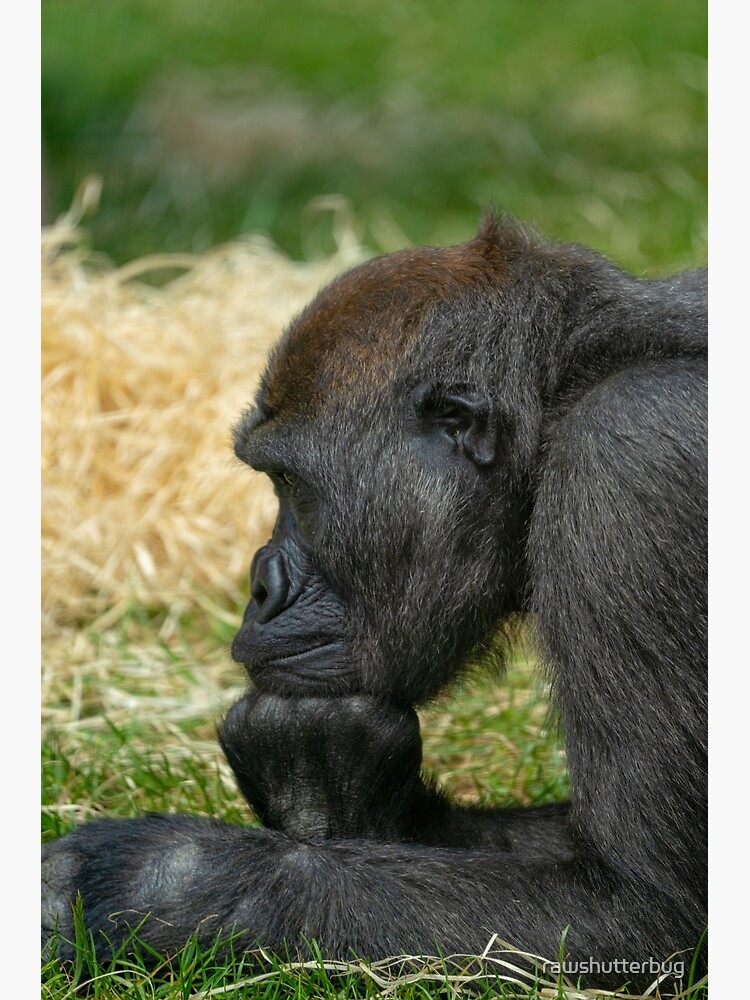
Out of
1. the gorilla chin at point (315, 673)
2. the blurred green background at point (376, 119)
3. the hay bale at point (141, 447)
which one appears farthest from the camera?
the blurred green background at point (376, 119)

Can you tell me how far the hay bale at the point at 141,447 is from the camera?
5684 millimetres

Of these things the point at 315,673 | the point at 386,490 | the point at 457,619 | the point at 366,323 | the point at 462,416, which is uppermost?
the point at 366,323

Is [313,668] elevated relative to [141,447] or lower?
lower

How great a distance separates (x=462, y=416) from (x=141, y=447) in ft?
10.4

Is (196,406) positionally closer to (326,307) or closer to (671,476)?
(326,307)

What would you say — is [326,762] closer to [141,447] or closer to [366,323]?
[366,323]

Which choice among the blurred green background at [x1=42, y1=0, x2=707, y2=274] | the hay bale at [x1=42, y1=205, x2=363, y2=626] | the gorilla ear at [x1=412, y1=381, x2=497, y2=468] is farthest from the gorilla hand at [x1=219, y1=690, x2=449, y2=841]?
the blurred green background at [x1=42, y1=0, x2=707, y2=274]

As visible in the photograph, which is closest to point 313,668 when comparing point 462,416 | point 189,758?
point 462,416

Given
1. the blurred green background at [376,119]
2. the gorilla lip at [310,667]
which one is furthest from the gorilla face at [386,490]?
the blurred green background at [376,119]

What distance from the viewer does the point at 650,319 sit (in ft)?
10.7

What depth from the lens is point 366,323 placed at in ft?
11.0

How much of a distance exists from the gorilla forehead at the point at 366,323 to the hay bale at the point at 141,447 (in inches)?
91.2

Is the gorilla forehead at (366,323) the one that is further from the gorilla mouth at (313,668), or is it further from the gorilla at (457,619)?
the gorilla mouth at (313,668)

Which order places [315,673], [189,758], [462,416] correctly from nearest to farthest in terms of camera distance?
[462,416] < [315,673] < [189,758]
